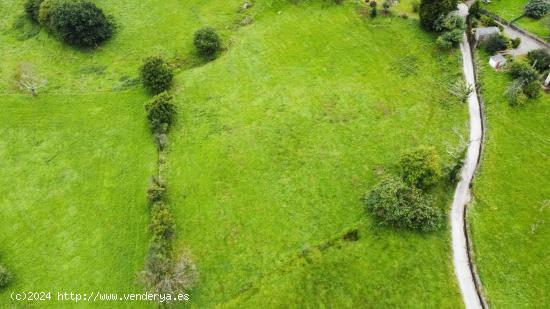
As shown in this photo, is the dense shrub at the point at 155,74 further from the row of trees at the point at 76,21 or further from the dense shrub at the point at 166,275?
the dense shrub at the point at 166,275

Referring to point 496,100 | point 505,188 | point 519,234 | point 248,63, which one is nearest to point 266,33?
point 248,63

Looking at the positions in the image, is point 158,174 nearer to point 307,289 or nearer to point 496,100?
point 307,289

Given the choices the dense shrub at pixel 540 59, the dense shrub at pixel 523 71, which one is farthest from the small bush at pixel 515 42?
the dense shrub at pixel 523 71

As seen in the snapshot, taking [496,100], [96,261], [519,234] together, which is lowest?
[96,261]

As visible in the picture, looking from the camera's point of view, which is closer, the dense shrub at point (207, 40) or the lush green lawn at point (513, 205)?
the lush green lawn at point (513, 205)

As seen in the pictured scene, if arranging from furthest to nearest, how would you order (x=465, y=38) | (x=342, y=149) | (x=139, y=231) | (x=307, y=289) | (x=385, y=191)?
(x=465, y=38)
(x=342, y=149)
(x=139, y=231)
(x=385, y=191)
(x=307, y=289)

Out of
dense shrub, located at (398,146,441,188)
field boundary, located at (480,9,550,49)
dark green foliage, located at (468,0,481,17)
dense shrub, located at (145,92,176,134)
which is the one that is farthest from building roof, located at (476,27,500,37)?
dense shrub, located at (145,92,176,134)

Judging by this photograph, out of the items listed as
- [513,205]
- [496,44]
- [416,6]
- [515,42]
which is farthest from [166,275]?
[416,6]
